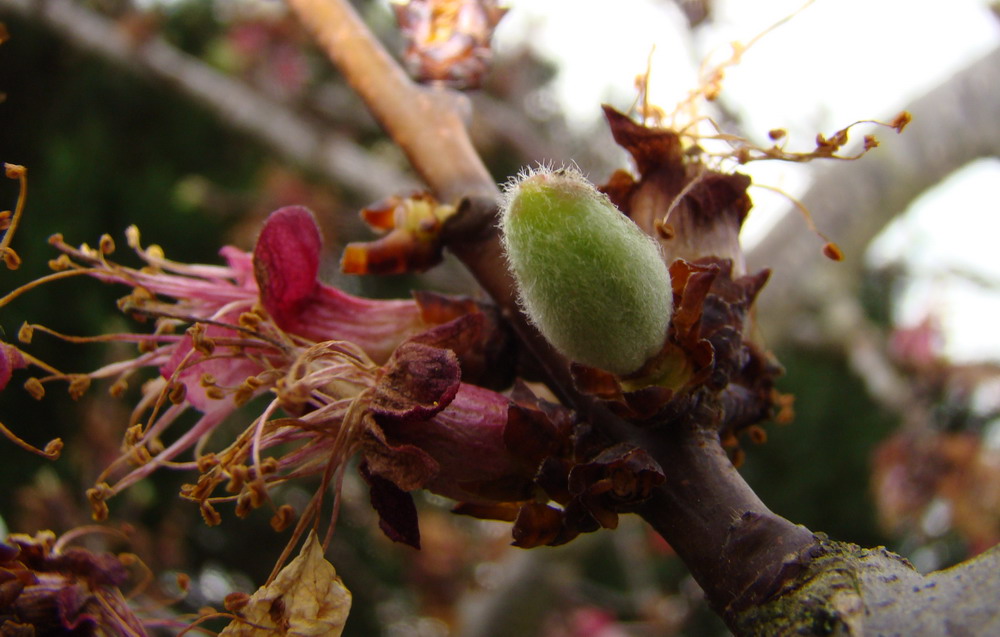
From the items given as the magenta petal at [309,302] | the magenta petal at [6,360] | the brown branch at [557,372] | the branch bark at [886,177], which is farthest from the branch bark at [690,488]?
the branch bark at [886,177]

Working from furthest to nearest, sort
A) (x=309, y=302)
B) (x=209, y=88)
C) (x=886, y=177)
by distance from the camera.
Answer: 1. (x=209, y=88)
2. (x=886, y=177)
3. (x=309, y=302)

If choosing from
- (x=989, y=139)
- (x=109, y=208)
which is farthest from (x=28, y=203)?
(x=989, y=139)

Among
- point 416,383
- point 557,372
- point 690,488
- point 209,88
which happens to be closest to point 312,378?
point 416,383

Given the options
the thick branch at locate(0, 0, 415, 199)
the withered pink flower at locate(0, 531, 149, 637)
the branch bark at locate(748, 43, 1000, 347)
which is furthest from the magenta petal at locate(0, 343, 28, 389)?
the thick branch at locate(0, 0, 415, 199)

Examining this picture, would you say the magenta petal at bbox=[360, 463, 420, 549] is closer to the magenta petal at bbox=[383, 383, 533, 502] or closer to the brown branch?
the magenta petal at bbox=[383, 383, 533, 502]

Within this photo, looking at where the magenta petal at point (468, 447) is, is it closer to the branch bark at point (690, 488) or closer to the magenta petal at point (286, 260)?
the branch bark at point (690, 488)

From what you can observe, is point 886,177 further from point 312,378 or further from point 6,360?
point 6,360
